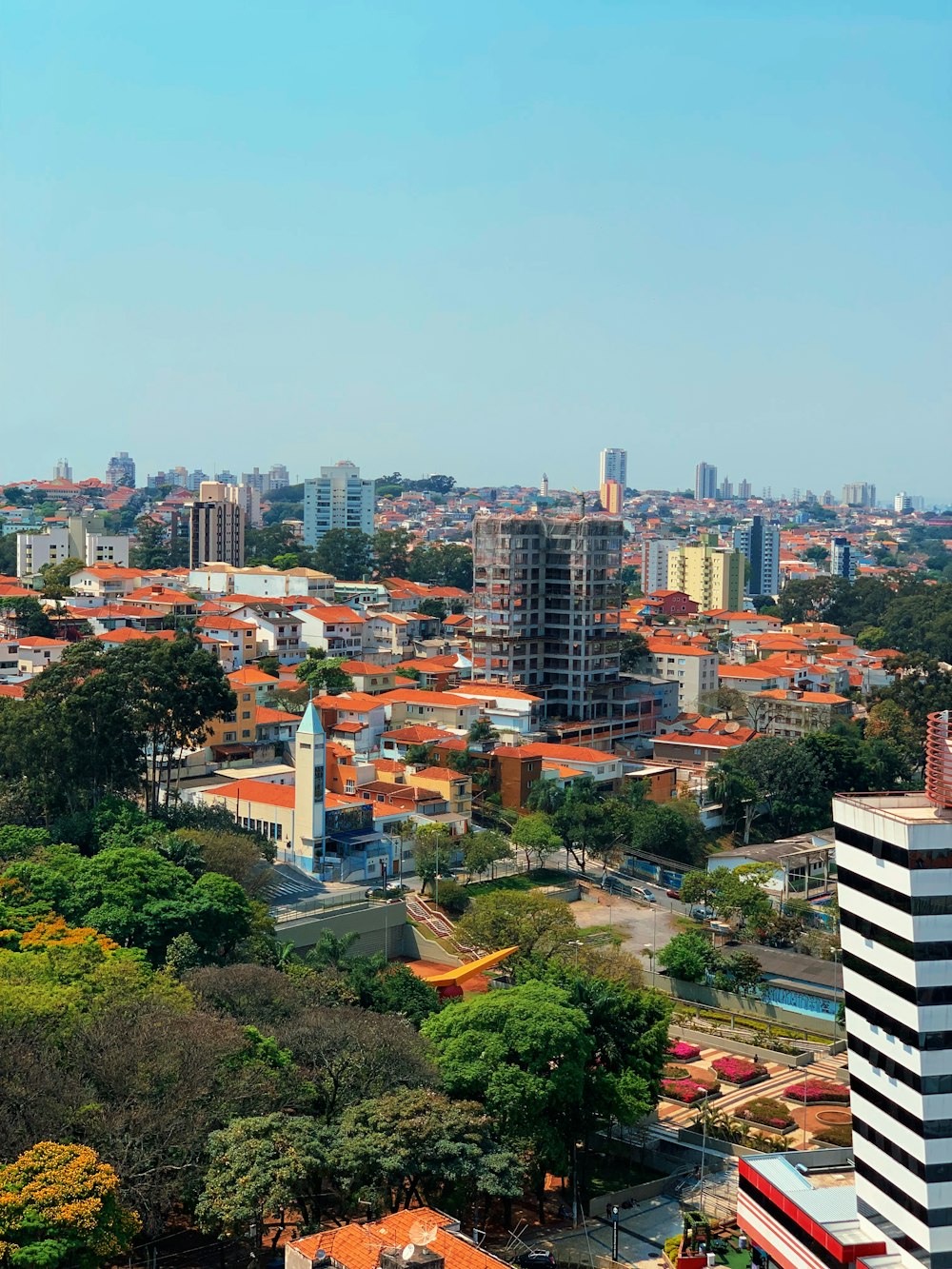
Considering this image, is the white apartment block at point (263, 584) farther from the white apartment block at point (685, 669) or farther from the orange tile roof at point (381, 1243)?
the orange tile roof at point (381, 1243)

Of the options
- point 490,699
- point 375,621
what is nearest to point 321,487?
point 375,621

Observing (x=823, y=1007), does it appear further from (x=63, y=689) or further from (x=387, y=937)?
(x=63, y=689)

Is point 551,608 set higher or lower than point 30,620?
higher

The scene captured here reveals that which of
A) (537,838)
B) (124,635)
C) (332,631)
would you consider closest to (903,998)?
(537,838)

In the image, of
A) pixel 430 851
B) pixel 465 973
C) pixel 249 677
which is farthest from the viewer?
pixel 249 677

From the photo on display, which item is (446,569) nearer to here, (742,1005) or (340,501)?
(340,501)

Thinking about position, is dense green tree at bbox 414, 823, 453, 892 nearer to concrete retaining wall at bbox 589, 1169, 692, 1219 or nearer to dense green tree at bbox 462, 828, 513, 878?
dense green tree at bbox 462, 828, 513, 878
